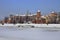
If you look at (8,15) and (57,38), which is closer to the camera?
(57,38)

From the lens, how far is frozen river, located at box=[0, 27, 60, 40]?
2.02 metres

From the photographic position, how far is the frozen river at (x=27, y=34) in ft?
6.62

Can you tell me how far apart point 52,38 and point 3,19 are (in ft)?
2.72

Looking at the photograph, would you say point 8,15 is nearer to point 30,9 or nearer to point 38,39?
point 30,9

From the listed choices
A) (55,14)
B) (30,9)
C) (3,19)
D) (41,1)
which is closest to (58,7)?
(55,14)

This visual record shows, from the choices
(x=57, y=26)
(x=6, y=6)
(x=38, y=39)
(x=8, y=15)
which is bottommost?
(x=38, y=39)

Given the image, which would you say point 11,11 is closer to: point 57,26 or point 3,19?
point 3,19

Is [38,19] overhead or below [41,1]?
below

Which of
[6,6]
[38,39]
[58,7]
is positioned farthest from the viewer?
[6,6]

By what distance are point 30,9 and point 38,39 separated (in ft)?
1.70

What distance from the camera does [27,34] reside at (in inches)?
83.4

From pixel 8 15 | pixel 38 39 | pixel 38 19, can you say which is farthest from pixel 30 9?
pixel 38 39

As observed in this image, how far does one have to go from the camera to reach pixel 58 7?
84.0 inches

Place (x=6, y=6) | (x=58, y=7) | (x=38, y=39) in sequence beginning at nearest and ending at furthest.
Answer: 1. (x=38, y=39)
2. (x=58, y=7)
3. (x=6, y=6)
